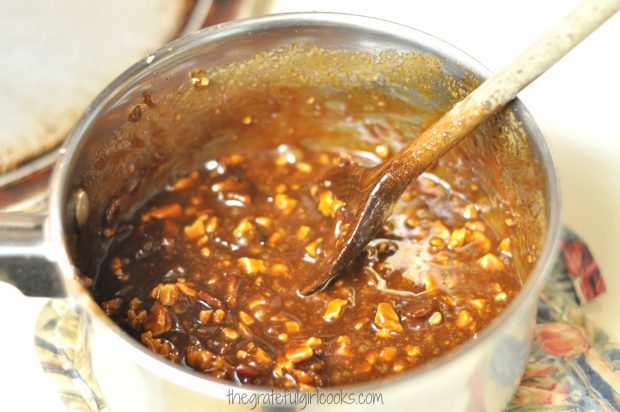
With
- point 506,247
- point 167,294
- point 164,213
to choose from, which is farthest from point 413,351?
point 164,213

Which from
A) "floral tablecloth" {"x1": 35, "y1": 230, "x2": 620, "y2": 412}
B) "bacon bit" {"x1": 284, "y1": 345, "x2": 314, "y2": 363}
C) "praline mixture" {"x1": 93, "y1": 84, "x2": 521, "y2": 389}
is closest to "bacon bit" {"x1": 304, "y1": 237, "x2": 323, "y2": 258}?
"praline mixture" {"x1": 93, "y1": 84, "x2": 521, "y2": 389}

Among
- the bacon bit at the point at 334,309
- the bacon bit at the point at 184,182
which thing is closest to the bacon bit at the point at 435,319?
the bacon bit at the point at 334,309

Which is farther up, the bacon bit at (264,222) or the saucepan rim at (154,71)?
the saucepan rim at (154,71)

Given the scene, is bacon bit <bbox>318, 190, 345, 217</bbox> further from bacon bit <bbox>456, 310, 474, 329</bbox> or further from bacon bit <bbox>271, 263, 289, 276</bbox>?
bacon bit <bbox>456, 310, 474, 329</bbox>

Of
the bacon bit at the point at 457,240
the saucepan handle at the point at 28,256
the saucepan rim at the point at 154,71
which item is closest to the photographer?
the saucepan rim at the point at 154,71

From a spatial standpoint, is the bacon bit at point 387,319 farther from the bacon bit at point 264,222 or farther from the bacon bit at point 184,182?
the bacon bit at point 184,182

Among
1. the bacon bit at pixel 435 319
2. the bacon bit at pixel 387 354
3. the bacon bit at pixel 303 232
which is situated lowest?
the bacon bit at pixel 303 232

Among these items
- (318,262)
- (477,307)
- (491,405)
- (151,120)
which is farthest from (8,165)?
(491,405)

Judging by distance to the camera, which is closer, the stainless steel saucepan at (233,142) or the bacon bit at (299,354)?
the stainless steel saucepan at (233,142)

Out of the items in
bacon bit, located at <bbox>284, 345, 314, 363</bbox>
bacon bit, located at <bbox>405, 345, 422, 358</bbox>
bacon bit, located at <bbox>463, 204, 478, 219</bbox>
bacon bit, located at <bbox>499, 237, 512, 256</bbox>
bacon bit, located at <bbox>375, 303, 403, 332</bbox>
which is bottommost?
A: bacon bit, located at <bbox>284, 345, 314, 363</bbox>
